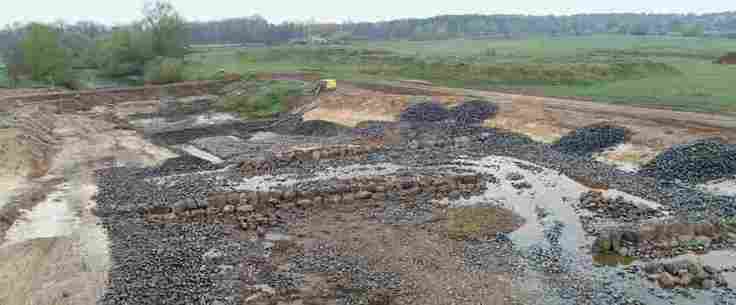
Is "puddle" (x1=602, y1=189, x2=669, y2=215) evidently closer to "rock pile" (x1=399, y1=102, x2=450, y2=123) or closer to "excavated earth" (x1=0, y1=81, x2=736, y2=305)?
"excavated earth" (x1=0, y1=81, x2=736, y2=305)

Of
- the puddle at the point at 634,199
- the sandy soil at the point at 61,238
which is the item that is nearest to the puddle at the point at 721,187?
the puddle at the point at 634,199

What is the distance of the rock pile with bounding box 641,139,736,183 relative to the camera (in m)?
26.8

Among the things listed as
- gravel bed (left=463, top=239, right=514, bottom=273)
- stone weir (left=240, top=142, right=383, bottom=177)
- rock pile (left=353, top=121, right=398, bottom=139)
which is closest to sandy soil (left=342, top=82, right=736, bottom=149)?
rock pile (left=353, top=121, right=398, bottom=139)

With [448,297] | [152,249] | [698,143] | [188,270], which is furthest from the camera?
[698,143]

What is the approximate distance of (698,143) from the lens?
95.5 ft

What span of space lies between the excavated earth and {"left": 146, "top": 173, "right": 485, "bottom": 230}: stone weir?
9cm

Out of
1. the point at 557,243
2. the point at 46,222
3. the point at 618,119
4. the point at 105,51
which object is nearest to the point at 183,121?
the point at 46,222

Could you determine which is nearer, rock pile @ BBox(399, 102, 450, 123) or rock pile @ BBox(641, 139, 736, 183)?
rock pile @ BBox(641, 139, 736, 183)

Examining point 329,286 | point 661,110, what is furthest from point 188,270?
point 661,110

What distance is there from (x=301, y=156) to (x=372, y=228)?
1287 cm

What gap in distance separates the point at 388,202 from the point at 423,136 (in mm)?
13817

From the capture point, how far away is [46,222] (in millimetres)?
25484

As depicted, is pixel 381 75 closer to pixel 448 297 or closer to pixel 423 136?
pixel 423 136

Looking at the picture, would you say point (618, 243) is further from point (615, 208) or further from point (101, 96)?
point (101, 96)
